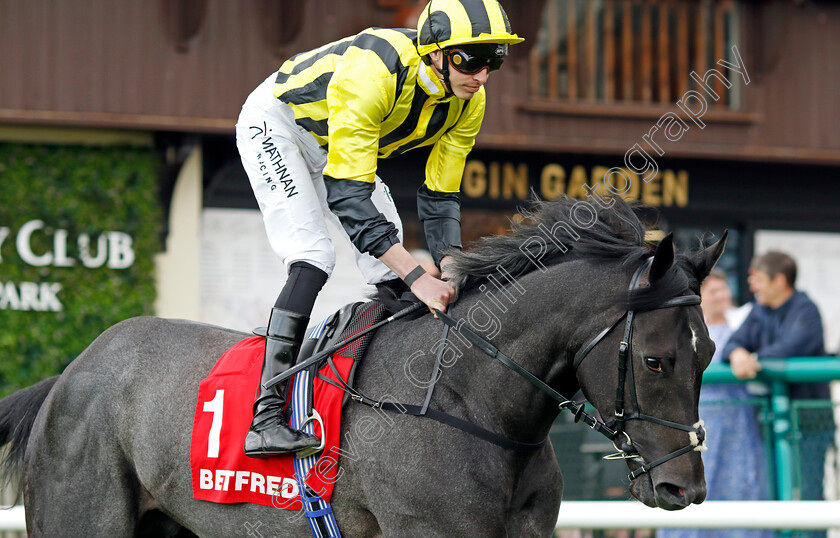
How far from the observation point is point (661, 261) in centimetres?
289

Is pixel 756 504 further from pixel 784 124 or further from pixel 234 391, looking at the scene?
pixel 784 124

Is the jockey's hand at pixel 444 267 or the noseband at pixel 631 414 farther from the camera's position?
the jockey's hand at pixel 444 267

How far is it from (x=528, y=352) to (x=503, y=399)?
0.17 m

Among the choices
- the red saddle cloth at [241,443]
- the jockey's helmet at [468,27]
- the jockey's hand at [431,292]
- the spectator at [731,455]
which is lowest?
the spectator at [731,455]

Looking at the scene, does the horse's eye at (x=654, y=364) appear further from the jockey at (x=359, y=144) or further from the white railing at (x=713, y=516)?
the white railing at (x=713, y=516)

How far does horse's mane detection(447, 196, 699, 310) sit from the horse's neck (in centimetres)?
8

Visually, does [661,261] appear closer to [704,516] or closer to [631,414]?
[631,414]

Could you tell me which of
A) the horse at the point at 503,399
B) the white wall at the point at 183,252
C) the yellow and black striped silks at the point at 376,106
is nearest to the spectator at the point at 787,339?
the yellow and black striped silks at the point at 376,106

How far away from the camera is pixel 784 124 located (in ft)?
36.4

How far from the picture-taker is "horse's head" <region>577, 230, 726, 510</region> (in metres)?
2.82

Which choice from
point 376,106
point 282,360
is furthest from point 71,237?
point 376,106

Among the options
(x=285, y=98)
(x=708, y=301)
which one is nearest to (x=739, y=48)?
(x=708, y=301)

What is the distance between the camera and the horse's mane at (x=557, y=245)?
3115 millimetres

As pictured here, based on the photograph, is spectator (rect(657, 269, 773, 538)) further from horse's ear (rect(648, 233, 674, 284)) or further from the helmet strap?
the helmet strap
